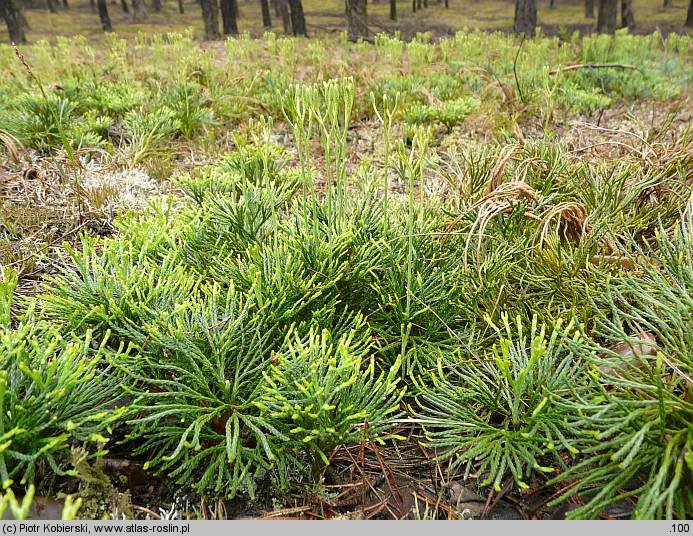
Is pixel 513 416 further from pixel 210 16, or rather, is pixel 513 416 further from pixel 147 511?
pixel 210 16

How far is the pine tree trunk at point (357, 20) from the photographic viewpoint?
12078 mm

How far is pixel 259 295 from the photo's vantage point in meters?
1.43

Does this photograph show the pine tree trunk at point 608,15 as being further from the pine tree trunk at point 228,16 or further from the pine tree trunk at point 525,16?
the pine tree trunk at point 228,16

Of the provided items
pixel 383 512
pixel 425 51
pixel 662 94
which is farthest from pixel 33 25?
pixel 383 512

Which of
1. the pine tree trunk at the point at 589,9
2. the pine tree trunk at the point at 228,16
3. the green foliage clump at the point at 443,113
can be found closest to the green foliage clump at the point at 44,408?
the green foliage clump at the point at 443,113

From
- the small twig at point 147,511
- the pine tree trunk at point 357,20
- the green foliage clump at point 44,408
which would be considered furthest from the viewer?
the pine tree trunk at point 357,20

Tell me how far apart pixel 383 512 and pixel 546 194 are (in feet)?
5.74

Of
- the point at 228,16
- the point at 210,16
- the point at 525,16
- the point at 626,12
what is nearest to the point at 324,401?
the point at 525,16

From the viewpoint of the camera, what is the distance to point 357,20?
483 inches

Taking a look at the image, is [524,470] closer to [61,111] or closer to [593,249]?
[593,249]

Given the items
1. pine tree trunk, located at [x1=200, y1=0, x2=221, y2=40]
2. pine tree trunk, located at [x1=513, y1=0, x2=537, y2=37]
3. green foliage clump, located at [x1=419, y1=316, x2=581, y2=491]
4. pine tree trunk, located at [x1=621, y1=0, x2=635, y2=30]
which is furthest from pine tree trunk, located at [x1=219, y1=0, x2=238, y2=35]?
green foliage clump, located at [x1=419, y1=316, x2=581, y2=491]

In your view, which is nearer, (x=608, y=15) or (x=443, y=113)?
(x=443, y=113)

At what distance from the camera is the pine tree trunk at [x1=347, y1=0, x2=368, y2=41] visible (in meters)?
12.1

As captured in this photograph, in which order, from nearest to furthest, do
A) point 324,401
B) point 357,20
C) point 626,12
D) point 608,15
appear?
point 324,401
point 357,20
point 608,15
point 626,12
